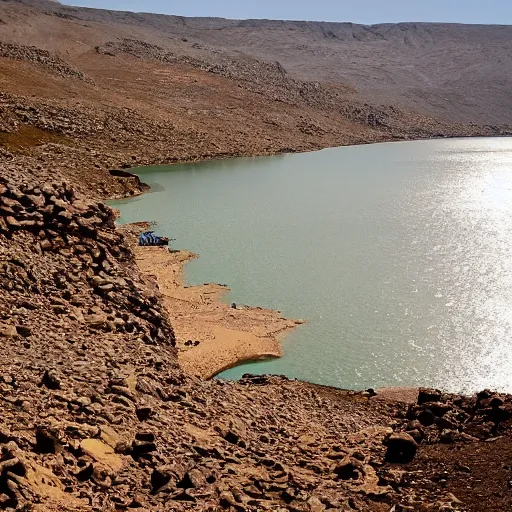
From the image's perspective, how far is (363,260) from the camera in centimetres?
2467

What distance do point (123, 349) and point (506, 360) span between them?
9.68 metres

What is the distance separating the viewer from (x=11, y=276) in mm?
11805

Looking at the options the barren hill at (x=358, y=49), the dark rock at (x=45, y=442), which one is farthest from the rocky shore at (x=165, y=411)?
the barren hill at (x=358, y=49)

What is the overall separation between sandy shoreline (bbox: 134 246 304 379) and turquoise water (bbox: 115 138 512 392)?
1.59 ft

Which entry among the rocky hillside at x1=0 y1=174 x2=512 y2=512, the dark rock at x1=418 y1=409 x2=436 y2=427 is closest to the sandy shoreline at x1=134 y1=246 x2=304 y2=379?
the rocky hillside at x1=0 y1=174 x2=512 y2=512

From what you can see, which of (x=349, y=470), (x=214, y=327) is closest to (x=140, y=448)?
(x=349, y=470)

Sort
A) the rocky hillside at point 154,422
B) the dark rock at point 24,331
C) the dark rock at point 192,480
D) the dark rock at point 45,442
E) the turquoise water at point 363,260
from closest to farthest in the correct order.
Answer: the dark rock at point 45,442
the rocky hillside at point 154,422
the dark rock at point 192,480
the dark rock at point 24,331
the turquoise water at point 363,260

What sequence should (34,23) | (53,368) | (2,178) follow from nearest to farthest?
(53,368) → (2,178) → (34,23)

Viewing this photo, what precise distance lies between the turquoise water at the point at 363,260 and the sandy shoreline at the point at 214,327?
48 centimetres

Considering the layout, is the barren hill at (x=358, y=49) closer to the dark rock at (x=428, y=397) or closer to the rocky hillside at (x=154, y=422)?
the rocky hillside at (x=154, y=422)

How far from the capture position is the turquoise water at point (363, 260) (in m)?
15.5


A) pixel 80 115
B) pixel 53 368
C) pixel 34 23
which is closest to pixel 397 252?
pixel 53 368

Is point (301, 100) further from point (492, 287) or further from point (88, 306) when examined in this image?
point (88, 306)

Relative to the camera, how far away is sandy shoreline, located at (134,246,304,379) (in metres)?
15.2
